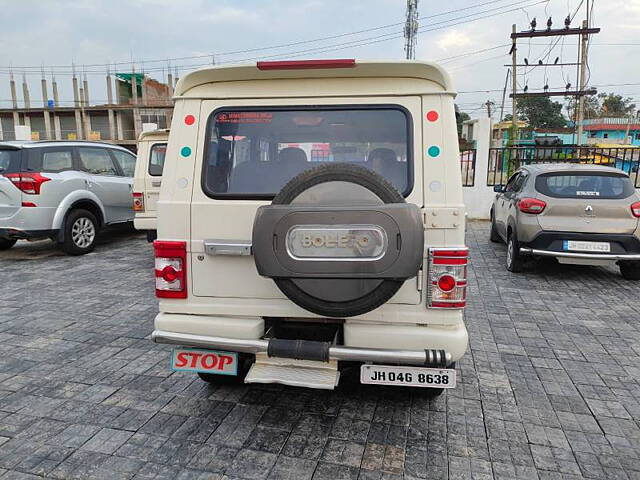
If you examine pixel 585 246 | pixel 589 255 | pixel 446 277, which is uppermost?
pixel 446 277

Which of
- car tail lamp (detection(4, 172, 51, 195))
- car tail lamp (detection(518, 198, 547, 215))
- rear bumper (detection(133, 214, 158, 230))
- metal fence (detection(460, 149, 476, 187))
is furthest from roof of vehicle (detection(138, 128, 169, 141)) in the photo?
metal fence (detection(460, 149, 476, 187))

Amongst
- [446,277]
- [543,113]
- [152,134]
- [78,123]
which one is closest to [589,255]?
[446,277]

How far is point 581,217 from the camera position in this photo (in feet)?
21.0

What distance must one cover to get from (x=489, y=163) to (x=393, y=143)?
33.7 feet

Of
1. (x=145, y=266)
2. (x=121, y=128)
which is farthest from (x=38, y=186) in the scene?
(x=121, y=128)

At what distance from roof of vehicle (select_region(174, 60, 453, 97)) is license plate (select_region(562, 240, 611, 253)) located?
465cm

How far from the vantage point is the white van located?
249cm

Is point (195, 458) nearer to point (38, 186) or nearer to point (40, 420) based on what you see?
point (40, 420)

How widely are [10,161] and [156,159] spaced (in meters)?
2.26

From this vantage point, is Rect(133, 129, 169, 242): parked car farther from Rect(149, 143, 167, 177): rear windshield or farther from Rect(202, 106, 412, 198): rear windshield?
Rect(202, 106, 412, 198): rear windshield

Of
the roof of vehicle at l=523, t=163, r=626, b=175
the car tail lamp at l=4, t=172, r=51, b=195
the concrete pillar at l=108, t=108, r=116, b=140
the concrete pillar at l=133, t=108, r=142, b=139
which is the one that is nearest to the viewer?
the roof of vehicle at l=523, t=163, r=626, b=175

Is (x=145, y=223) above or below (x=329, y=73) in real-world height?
below

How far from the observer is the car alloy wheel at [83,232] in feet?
27.4

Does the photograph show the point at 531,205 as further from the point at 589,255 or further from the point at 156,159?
the point at 156,159
